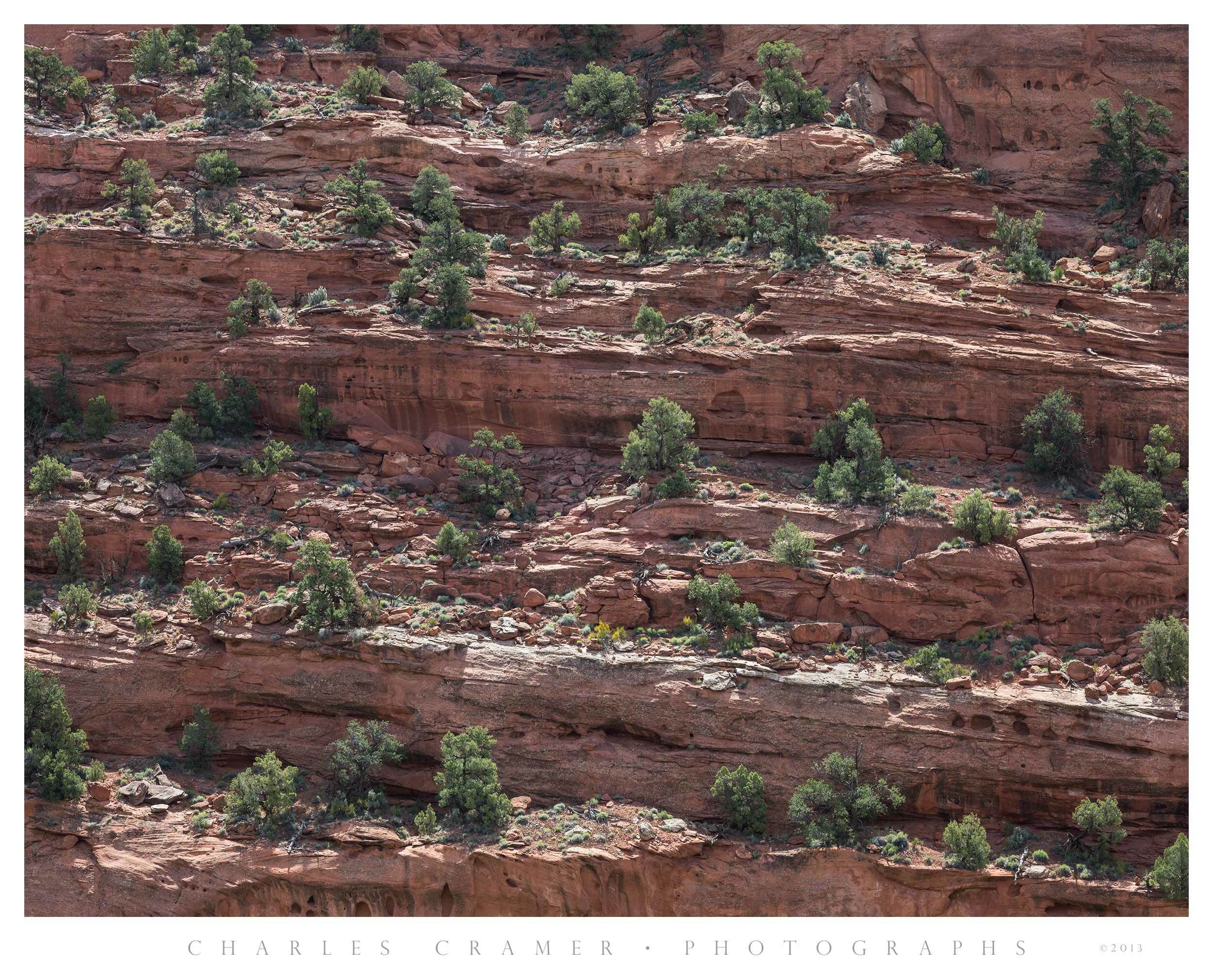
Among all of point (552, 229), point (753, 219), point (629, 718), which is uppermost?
point (753, 219)

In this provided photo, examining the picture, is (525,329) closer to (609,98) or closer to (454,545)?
(454,545)

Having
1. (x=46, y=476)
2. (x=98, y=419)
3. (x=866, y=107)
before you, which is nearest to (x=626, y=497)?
(x=98, y=419)

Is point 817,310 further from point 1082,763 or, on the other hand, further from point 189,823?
point 189,823

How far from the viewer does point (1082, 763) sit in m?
38.5

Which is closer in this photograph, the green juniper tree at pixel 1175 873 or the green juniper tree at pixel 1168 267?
the green juniper tree at pixel 1175 873

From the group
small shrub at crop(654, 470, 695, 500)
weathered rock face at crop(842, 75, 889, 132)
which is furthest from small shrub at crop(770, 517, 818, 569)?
weathered rock face at crop(842, 75, 889, 132)

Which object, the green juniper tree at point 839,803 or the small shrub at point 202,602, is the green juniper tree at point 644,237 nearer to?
the small shrub at point 202,602

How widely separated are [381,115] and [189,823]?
2817 cm

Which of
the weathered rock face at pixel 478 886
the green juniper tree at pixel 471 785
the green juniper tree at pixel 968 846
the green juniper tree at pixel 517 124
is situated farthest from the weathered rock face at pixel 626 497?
the green juniper tree at pixel 471 785

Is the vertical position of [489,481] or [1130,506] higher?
[489,481]
